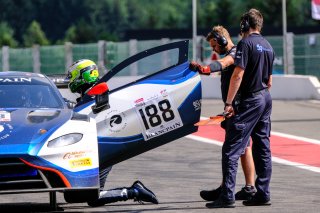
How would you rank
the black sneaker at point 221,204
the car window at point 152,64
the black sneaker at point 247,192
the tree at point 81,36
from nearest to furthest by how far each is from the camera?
1. the black sneaker at point 221,204
2. the black sneaker at point 247,192
3. the car window at point 152,64
4. the tree at point 81,36

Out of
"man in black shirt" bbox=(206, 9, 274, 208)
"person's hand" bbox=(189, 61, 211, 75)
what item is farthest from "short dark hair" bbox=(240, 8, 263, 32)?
"person's hand" bbox=(189, 61, 211, 75)

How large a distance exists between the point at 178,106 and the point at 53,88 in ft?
5.23

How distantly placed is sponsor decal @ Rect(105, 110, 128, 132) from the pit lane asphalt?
2.82ft

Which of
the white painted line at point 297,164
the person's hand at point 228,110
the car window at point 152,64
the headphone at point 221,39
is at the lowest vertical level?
the car window at point 152,64

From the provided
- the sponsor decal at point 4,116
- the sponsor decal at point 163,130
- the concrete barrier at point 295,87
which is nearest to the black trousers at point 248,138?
the sponsor decal at point 163,130

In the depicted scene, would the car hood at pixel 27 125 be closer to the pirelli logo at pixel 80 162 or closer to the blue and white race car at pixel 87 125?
the blue and white race car at pixel 87 125

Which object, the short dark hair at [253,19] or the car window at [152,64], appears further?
the car window at [152,64]

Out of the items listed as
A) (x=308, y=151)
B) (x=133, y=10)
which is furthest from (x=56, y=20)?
(x=308, y=151)

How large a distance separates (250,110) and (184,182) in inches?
110

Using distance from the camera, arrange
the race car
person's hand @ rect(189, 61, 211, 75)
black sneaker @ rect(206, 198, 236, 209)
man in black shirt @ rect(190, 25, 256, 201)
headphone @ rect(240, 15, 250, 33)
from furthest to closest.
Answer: headphone @ rect(240, 15, 250, 33), black sneaker @ rect(206, 198, 236, 209), man in black shirt @ rect(190, 25, 256, 201), person's hand @ rect(189, 61, 211, 75), the race car

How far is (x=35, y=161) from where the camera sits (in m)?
10.4

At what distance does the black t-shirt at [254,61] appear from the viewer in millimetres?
11430

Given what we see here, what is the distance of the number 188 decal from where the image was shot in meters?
11.2

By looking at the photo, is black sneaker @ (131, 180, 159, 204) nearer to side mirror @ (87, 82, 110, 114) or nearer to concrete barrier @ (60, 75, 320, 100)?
side mirror @ (87, 82, 110, 114)
